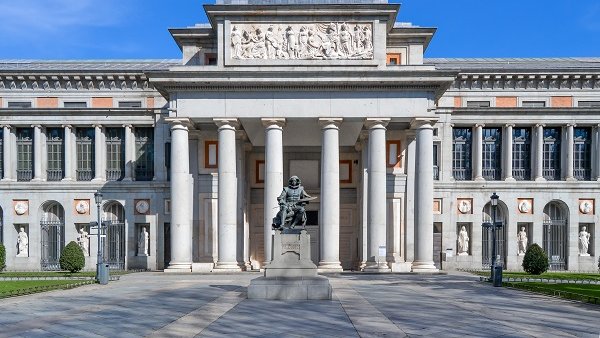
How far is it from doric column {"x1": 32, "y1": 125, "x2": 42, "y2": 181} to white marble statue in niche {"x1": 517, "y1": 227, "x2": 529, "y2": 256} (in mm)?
41266

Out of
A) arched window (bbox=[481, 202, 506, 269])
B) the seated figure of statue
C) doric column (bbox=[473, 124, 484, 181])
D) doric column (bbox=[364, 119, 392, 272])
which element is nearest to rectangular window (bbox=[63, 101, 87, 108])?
doric column (bbox=[364, 119, 392, 272])

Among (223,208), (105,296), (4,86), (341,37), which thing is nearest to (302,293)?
(105,296)

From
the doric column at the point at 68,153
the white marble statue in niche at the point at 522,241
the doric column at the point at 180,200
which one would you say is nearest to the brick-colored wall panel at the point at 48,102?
the doric column at the point at 68,153

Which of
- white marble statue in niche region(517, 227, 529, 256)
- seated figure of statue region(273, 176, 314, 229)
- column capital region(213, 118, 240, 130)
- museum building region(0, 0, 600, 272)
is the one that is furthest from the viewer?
white marble statue in niche region(517, 227, 529, 256)

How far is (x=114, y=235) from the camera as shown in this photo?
54.6 m

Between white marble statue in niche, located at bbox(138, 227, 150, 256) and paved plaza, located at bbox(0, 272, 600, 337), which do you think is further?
white marble statue in niche, located at bbox(138, 227, 150, 256)

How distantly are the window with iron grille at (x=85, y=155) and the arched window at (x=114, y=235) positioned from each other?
3420 millimetres

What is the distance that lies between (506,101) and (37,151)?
1605 inches

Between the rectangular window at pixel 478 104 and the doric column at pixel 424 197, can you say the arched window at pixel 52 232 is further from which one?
the rectangular window at pixel 478 104

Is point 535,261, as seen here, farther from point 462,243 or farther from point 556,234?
point 556,234

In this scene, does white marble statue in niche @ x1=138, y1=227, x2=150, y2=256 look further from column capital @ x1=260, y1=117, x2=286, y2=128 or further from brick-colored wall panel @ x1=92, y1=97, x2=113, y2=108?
column capital @ x1=260, y1=117, x2=286, y2=128

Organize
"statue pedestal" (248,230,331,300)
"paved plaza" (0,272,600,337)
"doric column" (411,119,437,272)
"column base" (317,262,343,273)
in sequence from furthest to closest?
1. "doric column" (411,119,437,272)
2. "column base" (317,262,343,273)
3. "statue pedestal" (248,230,331,300)
4. "paved plaza" (0,272,600,337)

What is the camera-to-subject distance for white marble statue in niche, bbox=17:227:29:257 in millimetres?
53778

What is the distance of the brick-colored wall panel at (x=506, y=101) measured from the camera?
55.5m
